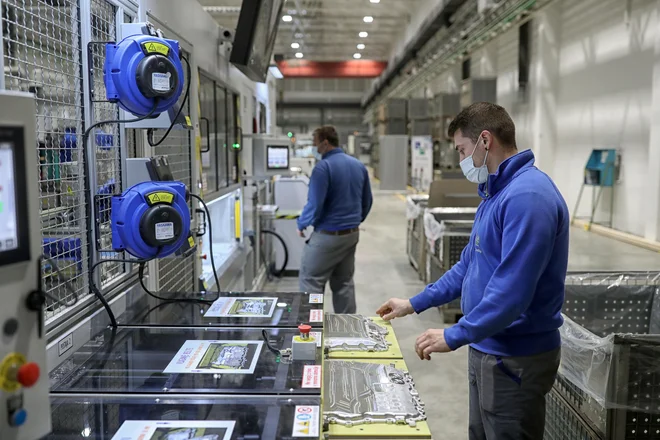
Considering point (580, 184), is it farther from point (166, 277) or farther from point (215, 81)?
point (166, 277)

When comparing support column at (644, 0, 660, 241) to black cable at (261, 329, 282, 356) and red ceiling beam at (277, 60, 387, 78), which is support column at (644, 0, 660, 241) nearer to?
black cable at (261, 329, 282, 356)

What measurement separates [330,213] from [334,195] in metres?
0.13

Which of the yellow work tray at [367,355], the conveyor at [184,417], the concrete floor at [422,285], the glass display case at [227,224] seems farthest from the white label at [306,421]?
the glass display case at [227,224]

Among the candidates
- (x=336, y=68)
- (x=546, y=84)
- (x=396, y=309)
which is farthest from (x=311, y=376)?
(x=336, y=68)

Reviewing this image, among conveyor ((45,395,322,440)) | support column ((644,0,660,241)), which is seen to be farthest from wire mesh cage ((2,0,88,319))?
support column ((644,0,660,241))

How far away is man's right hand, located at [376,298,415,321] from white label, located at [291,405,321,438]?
0.87 m

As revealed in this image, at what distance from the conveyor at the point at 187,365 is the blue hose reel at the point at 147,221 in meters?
0.30

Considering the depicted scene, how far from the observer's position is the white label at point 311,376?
1.57 meters

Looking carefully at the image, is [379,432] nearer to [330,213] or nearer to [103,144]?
[103,144]

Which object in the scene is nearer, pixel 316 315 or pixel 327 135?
pixel 316 315

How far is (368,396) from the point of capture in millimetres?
1734

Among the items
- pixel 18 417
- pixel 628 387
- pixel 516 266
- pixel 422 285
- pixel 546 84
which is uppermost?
pixel 546 84

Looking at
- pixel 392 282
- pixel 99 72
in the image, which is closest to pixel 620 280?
pixel 99 72

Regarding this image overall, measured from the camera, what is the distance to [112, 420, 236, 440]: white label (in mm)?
1295
